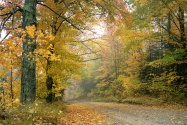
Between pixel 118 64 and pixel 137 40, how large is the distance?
1240cm

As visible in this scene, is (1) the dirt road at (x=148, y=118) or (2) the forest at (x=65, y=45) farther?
(1) the dirt road at (x=148, y=118)

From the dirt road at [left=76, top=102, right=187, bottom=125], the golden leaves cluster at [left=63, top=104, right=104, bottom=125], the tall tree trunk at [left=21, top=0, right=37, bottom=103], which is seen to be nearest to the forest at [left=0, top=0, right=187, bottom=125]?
the tall tree trunk at [left=21, top=0, right=37, bottom=103]

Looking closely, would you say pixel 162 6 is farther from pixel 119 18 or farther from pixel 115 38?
pixel 115 38

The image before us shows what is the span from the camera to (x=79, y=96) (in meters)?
49.1

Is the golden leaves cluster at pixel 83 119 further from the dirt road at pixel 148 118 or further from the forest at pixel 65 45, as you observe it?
the forest at pixel 65 45

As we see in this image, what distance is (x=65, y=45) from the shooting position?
11414 mm

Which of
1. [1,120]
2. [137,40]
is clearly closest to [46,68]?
[1,120]

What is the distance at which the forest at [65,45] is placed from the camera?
5.37 meters

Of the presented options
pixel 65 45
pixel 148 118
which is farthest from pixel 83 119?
pixel 65 45

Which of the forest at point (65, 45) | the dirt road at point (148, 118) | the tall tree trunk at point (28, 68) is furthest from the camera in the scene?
the dirt road at point (148, 118)

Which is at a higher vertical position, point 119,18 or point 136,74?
point 119,18

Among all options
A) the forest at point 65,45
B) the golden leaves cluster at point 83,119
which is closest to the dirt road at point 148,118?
the golden leaves cluster at point 83,119

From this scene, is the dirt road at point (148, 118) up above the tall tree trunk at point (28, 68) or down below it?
below

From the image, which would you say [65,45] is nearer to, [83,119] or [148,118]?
[83,119]
